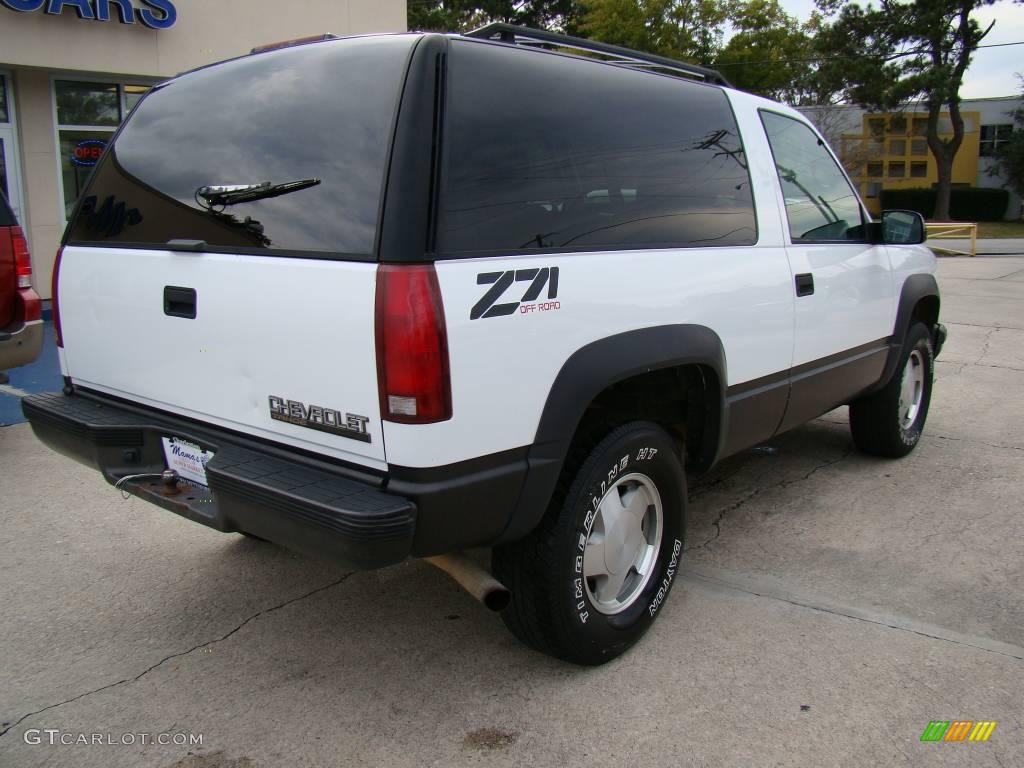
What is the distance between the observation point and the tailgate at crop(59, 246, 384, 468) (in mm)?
2361

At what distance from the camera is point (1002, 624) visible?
3.32 m

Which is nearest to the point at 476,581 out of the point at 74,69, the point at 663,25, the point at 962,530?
the point at 962,530

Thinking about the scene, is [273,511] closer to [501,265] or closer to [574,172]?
[501,265]

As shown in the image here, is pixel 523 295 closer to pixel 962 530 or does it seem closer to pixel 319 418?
pixel 319 418

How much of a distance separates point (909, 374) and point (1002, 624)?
7.25 feet

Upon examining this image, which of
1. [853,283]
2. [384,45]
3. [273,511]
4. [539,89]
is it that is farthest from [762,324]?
[273,511]

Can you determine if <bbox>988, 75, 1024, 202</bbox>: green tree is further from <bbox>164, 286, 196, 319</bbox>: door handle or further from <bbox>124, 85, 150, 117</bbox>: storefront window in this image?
<bbox>164, 286, 196, 319</bbox>: door handle

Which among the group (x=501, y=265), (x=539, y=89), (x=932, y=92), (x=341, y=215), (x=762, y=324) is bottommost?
(x=762, y=324)

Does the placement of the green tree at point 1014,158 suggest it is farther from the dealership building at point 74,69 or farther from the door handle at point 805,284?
the door handle at point 805,284

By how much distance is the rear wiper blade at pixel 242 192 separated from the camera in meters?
2.56

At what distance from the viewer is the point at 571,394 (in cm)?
263

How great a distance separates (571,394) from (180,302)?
4.24 ft

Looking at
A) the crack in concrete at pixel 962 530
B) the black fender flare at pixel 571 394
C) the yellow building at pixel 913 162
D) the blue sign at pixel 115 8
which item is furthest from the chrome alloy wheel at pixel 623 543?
the yellow building at pixel 913 162

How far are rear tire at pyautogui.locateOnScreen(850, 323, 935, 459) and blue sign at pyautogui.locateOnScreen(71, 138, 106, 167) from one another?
9.84 m
